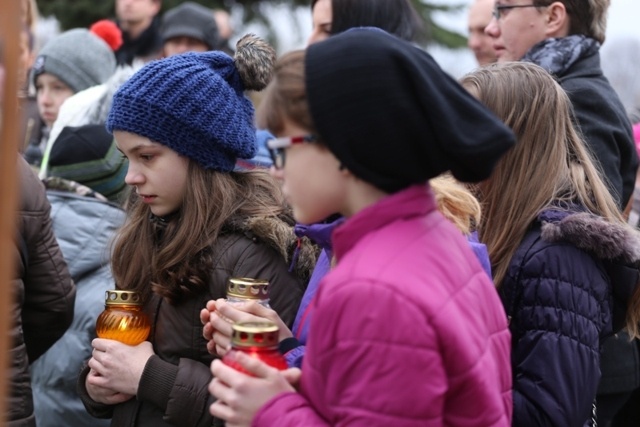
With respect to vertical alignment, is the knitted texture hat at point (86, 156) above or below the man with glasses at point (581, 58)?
below

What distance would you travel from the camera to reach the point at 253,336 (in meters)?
1.92

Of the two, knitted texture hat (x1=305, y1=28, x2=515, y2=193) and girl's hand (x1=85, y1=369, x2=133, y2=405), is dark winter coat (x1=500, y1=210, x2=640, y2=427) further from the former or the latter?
girl's hand (x1=85, y1=369, x2=133, y2=405)

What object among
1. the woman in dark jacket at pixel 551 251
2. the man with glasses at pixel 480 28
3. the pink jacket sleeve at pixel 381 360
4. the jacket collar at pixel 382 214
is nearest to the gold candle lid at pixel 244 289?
the jacket collar at pixel 382 214

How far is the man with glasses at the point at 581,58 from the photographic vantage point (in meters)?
3.70

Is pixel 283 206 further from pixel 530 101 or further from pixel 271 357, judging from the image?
pixel 271 357

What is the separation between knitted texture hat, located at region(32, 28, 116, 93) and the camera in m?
5.43

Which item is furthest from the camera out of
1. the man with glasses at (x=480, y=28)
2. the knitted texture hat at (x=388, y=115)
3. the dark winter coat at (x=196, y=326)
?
the man with glasses at (x=480, y=28)

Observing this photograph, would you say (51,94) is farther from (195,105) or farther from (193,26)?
(195,105)

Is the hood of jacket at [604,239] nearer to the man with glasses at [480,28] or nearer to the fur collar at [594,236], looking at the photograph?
the fur collar at [594,236]

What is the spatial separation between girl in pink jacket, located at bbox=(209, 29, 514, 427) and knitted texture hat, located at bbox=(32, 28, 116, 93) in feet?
12.2

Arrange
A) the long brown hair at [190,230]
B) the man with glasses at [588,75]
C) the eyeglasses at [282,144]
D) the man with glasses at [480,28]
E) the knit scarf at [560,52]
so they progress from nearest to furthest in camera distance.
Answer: the eyeglasses at [282,144]
the long brown hair at [190,230]
the man with glasses at [588,75]
the knit scarf at [560,52]
the man with glasses at [480,28]

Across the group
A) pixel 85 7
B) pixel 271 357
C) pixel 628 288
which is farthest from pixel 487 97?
pixel 85 7

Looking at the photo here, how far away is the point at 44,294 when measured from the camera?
337 centimetres

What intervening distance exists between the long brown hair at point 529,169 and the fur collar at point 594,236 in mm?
107
